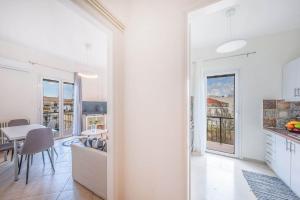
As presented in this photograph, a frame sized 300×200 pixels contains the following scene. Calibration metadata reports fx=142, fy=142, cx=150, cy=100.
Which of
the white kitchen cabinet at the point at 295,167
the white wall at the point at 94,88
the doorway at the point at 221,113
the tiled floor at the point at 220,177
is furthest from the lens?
the white wall at the point at 94,88

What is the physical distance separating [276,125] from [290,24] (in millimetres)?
1837

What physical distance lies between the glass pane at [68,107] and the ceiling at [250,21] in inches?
177

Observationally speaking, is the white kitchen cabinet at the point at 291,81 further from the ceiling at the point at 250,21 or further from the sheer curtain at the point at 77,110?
the sheer curtain at the point at 77,110

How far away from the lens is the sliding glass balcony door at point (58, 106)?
4.41 m

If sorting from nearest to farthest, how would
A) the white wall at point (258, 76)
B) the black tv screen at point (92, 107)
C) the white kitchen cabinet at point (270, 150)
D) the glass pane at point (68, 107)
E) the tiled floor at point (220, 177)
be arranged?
the tiled floor at point (220, 177) → the white kitchen cabinet at point (270, 150) → the white wall at point (258, 76) → the glass pane at point (68, 107) → the black tv screen at point (92, 107)

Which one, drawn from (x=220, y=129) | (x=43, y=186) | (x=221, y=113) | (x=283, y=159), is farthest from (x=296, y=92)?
(x=43, y=186)

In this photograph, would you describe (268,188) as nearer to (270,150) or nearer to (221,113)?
(270,150)

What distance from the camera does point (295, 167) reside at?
1.90m

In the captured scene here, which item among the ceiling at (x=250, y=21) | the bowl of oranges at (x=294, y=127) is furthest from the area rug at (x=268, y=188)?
→ the ceiling at (x=250, y=21)

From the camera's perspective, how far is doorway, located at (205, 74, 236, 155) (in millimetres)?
3414

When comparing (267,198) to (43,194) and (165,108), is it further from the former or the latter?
(43,194)

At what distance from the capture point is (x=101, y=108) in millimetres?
5520

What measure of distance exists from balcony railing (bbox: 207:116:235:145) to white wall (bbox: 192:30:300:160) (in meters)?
0.47

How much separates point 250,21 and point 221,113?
2094 mm
